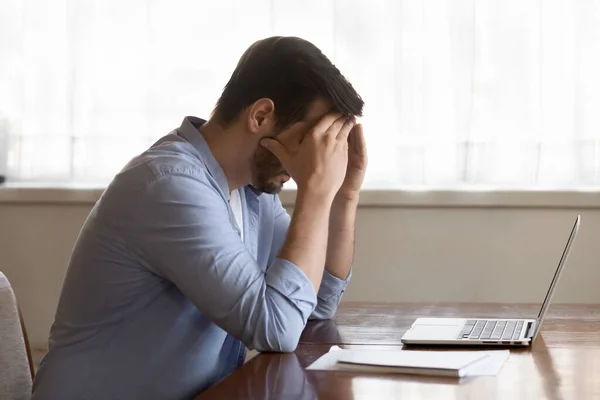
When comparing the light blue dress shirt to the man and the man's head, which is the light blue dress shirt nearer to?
the man

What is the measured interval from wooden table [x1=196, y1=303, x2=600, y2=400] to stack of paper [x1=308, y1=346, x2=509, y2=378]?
21 millimetres

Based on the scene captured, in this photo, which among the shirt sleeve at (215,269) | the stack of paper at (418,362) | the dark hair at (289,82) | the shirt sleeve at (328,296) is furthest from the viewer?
the shirt sleeve at (328,296)

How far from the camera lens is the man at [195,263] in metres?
1.31

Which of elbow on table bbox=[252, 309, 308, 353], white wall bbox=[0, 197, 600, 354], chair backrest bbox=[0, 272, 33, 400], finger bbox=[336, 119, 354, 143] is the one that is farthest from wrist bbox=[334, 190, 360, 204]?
white wall bbox=[0, 197, 600, 354]

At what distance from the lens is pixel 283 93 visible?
1.51 m

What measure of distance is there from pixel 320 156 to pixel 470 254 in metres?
1.23

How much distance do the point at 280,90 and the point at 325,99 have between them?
0.26 feet

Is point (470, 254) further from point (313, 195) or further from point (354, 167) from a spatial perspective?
point (313, 195)

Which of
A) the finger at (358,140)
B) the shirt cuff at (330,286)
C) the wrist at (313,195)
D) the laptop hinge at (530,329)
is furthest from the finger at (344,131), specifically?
the laptop hinge at (530,329)

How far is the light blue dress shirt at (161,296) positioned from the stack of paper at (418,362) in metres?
0.12

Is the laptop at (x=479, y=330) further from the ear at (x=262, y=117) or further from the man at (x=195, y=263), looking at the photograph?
the ear at (x=262, y=117)

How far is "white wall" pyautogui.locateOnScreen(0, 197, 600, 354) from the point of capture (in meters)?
2.56

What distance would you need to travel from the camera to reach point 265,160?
156 centimetres

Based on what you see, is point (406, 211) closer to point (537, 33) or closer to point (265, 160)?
point (537, 33)
